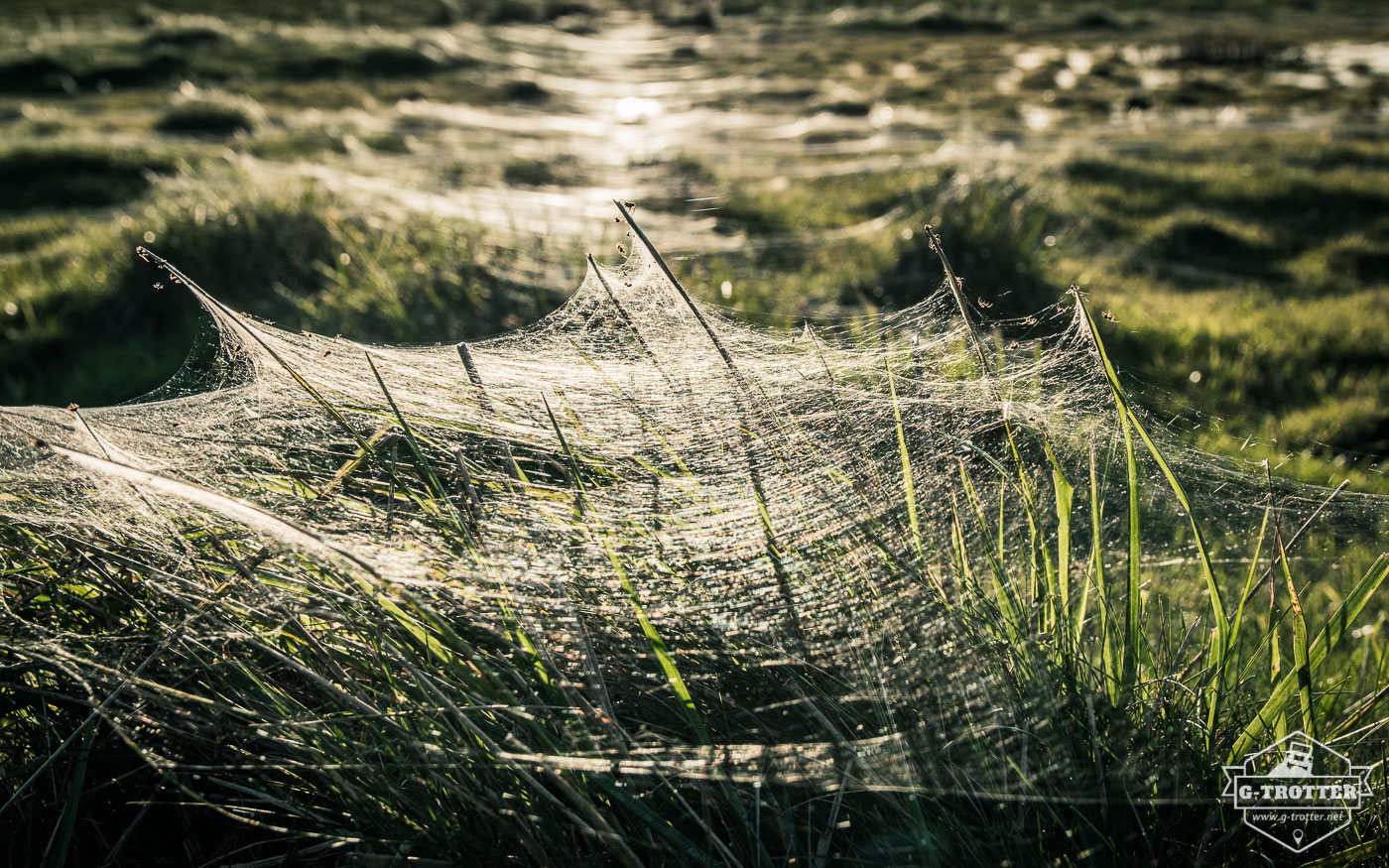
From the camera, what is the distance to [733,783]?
52.7 inches

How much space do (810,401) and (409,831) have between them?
3.41 ft

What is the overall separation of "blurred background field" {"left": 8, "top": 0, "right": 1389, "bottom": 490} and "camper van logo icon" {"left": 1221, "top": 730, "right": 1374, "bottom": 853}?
955 millimetres

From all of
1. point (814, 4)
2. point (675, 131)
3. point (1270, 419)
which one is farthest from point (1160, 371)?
point (814, 4)

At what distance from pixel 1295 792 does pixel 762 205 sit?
667cm

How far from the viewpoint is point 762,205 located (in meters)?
7.50

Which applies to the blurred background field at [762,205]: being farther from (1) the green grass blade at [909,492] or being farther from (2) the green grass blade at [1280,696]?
(2) the green grass blade at [1280,696]

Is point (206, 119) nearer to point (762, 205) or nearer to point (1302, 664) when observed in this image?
point (762, 205)

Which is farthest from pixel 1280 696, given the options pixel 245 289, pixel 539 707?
pixel 245 289

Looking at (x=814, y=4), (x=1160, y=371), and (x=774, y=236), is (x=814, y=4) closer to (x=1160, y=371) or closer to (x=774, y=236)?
(x=774, y=236)

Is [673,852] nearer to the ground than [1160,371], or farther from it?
farther from it

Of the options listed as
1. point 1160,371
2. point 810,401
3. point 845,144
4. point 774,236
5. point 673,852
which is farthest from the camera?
point 845,144

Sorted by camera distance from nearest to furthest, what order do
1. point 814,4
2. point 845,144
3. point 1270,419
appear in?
point 1270,419, point 845,144, point 814,4

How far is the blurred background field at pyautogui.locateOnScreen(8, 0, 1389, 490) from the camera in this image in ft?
14.1

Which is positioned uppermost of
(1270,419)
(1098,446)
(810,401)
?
(810,401)
